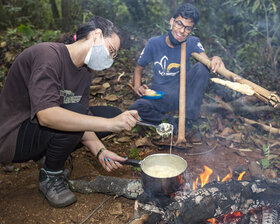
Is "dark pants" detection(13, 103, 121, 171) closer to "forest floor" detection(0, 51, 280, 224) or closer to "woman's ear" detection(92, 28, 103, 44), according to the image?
"forest floor" detection(0, 51, 280, 224)

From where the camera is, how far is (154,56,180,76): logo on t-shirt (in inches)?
167

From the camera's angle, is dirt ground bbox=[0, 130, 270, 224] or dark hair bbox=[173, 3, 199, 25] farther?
dark hair bbox=[173, 3, 199, 25]

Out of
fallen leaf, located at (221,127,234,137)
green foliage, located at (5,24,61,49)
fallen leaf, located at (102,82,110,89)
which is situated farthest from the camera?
green foliage, located at (5,24,61,49)

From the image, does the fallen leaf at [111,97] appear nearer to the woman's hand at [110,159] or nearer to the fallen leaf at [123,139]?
the fallen leaf at [123,139]

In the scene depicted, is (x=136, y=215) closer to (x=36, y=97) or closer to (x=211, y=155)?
(x=36, y=97)

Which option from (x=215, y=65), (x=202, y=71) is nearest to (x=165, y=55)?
(x=202, y=71)

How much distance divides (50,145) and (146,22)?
19.6 feet

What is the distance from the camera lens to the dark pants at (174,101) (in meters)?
4.09

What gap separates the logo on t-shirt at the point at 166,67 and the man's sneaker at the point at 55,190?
7.55ft

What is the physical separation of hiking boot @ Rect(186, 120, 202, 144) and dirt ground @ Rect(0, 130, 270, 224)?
0.47 ft

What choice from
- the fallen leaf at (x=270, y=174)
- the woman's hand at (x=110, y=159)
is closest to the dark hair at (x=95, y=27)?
the woman's hand at (x=110, y=159)

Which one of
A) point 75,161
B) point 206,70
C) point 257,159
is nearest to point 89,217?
point 75,161

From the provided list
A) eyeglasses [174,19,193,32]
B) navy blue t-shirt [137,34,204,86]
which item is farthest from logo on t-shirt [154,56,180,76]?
eyeglasses [174,19,193,32]

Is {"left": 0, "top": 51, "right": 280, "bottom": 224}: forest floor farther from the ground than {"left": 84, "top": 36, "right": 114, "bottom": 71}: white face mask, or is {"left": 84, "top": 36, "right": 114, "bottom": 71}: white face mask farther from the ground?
{"left": 84, "top": 36, "right": 114, "bottom": 71}: white face mask
